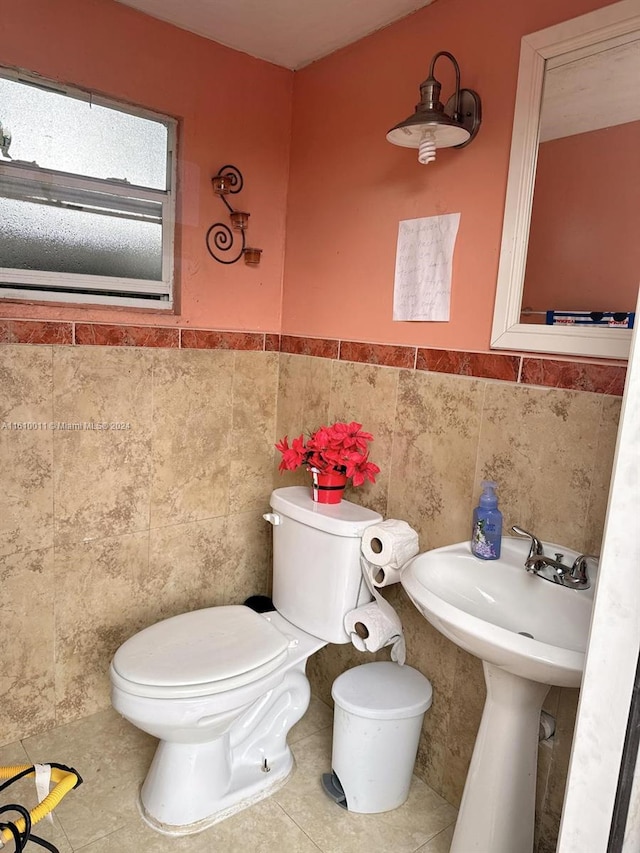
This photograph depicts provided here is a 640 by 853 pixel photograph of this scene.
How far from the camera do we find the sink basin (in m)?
1.07

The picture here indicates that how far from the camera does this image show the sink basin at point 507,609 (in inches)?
42.2

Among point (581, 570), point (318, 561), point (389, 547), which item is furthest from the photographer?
point (318, 561)

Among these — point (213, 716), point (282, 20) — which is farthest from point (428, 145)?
point (213, 716)

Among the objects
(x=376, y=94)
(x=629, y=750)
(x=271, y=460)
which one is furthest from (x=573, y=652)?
(x=376, y=94)

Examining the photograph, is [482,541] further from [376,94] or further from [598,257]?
[376,94]

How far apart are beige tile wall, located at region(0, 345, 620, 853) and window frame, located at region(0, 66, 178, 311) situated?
171mm

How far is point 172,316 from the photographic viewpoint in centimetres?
200

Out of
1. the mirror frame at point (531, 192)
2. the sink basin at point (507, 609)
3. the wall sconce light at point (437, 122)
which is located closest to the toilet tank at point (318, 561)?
the sink basin at point (507, 609)

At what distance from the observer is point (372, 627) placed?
1703mm

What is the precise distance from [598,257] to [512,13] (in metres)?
0.67

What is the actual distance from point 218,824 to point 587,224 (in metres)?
1.82

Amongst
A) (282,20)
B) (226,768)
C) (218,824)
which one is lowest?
(218,824)

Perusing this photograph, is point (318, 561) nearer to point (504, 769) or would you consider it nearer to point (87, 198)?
point (504, 769)

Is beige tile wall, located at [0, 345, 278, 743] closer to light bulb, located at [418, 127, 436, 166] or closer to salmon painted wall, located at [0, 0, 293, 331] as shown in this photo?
salmon painted wall, located at [0, 0, 293, 331]
